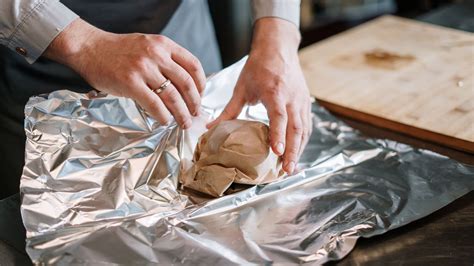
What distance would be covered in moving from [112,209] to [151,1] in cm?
49

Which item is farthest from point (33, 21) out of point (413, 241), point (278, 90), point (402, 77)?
point (402, 77)

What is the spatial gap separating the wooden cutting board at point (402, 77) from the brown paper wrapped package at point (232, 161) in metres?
0.37

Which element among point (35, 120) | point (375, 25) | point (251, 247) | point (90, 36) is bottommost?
point (375, 25)

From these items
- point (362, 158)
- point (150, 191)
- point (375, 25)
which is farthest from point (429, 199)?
point (375, 25)

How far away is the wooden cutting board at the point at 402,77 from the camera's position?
1.28 m

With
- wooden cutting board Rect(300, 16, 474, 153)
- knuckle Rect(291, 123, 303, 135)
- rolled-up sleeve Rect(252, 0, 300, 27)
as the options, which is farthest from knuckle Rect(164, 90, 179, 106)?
wooden cutting board Rect(300, 16, 474, 153)

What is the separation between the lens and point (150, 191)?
99 centimetres

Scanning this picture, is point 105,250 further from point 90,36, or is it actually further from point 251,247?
point 90,36

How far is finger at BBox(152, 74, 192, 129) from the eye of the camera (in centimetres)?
98

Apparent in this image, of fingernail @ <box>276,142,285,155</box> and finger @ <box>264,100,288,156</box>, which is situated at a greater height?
finger @ <box>264,100,288,156</box>

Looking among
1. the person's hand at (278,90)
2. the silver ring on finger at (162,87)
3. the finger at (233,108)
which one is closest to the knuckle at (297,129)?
the person's hand at (278,90)

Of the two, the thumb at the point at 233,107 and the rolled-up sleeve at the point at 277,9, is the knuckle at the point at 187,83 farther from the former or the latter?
the rolled-up sleeve at the point at 277,9

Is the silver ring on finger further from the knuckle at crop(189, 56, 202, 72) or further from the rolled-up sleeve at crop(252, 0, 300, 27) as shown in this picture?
the rolled-up sleeve at crop(252, 0, 300, 27)

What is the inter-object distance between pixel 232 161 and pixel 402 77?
→ 24.8 inches
